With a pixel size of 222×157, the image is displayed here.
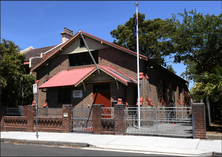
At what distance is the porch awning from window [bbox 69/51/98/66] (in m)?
0.81

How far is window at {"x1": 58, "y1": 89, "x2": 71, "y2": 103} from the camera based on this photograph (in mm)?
19406

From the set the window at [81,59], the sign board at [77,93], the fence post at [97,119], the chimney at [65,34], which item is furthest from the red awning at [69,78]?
the chimney at [65,34]

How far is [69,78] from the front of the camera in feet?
59.9

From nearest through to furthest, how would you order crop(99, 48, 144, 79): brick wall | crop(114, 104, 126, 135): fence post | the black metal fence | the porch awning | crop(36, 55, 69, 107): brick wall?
crop(114, 104, 126, 135): fence post
the black metal fence
the porch awning
crop(99, 48, 144, 79): brick wall
crop(36, 55, 69, 107): brick wall

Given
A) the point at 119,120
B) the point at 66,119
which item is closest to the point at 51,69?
the point at 66,119

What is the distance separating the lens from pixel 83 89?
18562mm

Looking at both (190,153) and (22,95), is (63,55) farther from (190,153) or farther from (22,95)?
(190,153)

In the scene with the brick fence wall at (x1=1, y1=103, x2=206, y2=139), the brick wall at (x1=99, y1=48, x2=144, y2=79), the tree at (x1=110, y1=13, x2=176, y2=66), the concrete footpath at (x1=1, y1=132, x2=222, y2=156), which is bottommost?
the concrete footpath at (x1=1, y1=132, x2=222, y2=156)

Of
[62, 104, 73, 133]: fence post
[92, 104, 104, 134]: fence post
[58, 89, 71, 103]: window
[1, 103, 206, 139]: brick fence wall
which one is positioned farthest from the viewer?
[58, 89, 71, 103]: window

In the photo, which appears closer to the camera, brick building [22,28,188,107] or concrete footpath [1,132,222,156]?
concrete footpath [1,132,222,156]

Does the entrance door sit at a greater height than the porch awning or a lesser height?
lesser

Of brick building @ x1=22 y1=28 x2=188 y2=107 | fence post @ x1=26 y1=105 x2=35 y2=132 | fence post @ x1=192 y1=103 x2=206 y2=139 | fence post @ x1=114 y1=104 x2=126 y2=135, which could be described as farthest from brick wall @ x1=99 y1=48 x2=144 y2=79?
fence post @ x1=192 y1=103 x2=206 y2=139

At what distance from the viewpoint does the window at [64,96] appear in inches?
764

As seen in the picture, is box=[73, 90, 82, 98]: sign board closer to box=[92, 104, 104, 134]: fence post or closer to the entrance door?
the entrance door
